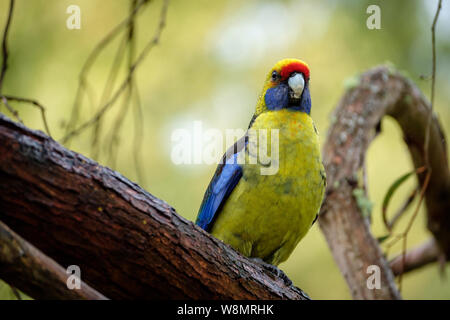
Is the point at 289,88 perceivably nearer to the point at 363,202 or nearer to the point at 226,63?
the point at 363,202

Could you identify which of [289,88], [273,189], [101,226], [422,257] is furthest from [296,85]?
[422,257]

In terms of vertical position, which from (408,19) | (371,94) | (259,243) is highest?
(408,19)

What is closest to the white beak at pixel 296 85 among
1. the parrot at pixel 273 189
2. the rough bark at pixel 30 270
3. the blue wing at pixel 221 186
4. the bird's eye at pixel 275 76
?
the parrot at pixel 273 189

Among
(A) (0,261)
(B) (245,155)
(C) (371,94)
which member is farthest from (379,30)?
(A) (0,261)

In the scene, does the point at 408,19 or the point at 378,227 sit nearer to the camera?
the point at 408,19

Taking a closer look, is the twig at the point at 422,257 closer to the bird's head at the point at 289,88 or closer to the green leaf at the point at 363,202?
the green leaf at the point at 363,202

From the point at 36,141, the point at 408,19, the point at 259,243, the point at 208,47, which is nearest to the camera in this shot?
the point at 36,141

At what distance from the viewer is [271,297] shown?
2.44 metres

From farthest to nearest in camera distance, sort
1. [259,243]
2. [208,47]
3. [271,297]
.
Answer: [208,47] < [259,243] < [271,297]

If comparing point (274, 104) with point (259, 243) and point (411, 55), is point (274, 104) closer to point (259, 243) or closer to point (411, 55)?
point (259, 243)

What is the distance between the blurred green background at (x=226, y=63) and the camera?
17.2 ft

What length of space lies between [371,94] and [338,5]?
1.78 m

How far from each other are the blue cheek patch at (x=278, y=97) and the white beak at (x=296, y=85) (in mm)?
52

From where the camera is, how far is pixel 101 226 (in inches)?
75.0
